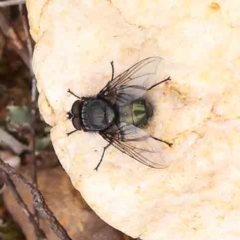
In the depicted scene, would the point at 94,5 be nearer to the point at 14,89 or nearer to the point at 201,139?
the point at 201,139

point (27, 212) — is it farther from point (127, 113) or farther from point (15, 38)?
point (15, 38)

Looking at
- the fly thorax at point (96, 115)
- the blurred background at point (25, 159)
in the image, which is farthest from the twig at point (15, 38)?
the fly thorax at point (96, 115)

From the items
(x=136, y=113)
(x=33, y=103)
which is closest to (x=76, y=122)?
(x=136, y=113)

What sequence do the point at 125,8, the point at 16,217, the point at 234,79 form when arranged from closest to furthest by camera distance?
the point at 234,79 < the point at 125,8 < the point at 16,217

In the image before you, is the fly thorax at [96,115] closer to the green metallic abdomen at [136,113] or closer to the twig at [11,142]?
the green metallic abdomen at [136,113]

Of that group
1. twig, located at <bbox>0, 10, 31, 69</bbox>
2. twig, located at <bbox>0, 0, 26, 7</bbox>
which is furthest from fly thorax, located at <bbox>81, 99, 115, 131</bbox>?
twig, located at <bbox>0, 10, 31, 69</bbox>

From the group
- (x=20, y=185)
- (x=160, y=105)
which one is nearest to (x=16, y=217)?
(x=20, y=185)

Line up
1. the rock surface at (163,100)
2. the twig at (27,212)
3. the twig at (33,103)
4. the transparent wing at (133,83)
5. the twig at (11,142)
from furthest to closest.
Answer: the twig at (11,142) → the twig at (33,103) → the twig at (27,212) → the transparent wing at (133,83) → the rock surface at (163,100)
